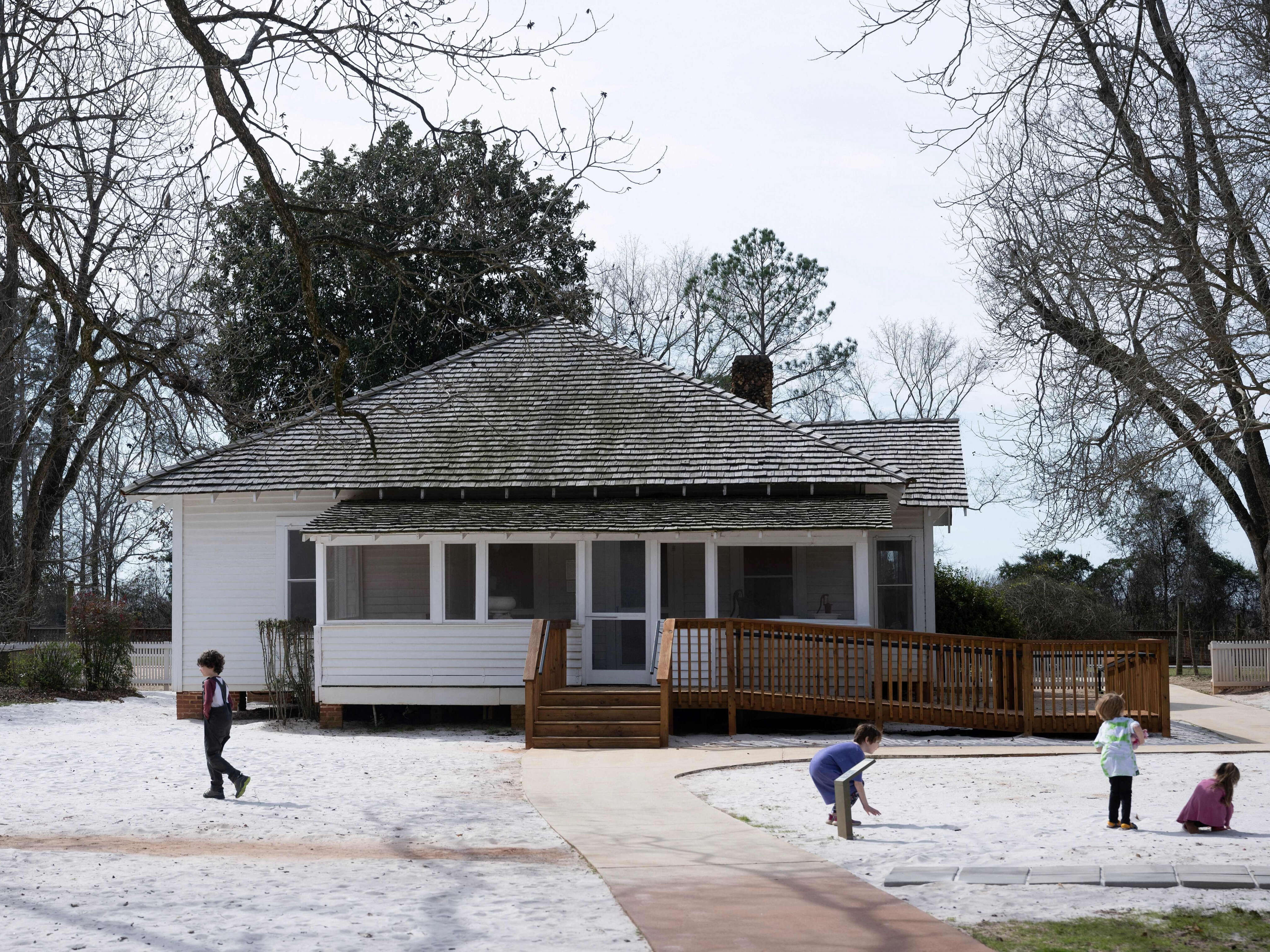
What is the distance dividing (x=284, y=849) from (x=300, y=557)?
12.4 meters

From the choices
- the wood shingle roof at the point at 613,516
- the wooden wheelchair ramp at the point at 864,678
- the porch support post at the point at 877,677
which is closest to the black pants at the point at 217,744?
the wooden wheelchair ramp at the point at 864,678

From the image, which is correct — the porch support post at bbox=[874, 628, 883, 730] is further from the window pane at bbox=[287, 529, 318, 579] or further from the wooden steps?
the window pane at bbox=[287, 529, 318, 579]

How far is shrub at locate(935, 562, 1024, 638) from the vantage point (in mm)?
26359

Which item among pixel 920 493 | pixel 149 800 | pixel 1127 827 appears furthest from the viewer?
pixel 920 493

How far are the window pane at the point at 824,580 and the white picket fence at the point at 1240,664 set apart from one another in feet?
40.4

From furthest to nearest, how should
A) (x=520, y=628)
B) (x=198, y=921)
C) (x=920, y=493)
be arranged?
(x=920, y=493)
(x=520, y=628)
(x=198, y=921)

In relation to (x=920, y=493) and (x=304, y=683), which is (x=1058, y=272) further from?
(x=304, y=683)

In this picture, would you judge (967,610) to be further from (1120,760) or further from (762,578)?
(1120,760)

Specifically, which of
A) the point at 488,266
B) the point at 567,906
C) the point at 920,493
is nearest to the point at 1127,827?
the point at 567,906

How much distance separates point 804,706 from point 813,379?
96.8 feet

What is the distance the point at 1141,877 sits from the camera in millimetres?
8242

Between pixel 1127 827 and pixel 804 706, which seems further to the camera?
pixel 804 706

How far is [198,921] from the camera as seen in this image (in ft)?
24.3

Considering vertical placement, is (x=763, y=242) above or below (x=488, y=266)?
above
